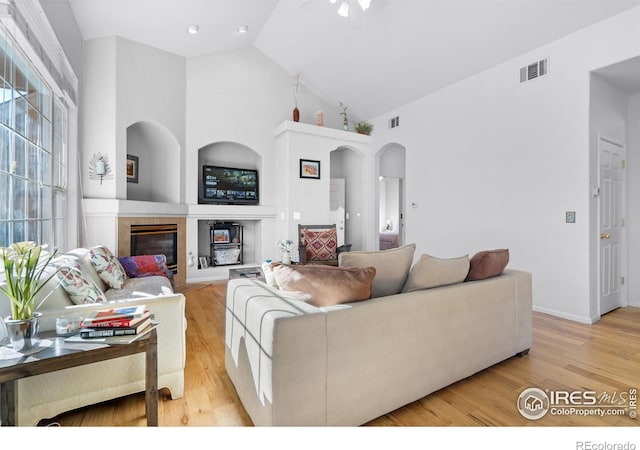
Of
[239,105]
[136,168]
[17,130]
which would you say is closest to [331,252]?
[239,105]

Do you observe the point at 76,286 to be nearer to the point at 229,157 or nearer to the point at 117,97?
the point at 117,97

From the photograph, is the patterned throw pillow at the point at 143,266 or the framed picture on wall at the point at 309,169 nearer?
the patterned throw pillow at the point at 143,266

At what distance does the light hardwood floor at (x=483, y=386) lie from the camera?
164 centimetres

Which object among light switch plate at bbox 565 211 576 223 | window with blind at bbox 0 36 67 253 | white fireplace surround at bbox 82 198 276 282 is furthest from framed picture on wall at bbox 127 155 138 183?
light switch plate at bbox 565 211 576 223

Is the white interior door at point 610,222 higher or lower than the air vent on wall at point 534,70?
lower

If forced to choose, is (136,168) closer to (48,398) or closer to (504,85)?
(48,398)

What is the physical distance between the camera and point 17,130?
2.24m

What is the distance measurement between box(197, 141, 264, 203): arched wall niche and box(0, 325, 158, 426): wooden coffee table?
158 inches

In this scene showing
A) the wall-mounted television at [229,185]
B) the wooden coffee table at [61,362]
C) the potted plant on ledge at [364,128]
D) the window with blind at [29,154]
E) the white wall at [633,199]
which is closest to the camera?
the wooden coffee table at [61,362]

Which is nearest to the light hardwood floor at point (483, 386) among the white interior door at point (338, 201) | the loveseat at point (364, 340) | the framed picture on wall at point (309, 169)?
the loveseat at point (364, 340)

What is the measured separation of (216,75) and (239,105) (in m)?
0.55

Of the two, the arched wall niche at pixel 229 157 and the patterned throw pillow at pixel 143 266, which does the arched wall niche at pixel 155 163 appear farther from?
the patterned throw pillow at pixel 143 266

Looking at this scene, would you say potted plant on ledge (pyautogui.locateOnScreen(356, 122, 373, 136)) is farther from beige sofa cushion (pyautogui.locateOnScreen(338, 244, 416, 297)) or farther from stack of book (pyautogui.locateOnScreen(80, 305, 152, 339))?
stack of book (pyautogui.locateOnScreen(80, 305, 152, 339))

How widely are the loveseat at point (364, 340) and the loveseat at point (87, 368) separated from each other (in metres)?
0.32
